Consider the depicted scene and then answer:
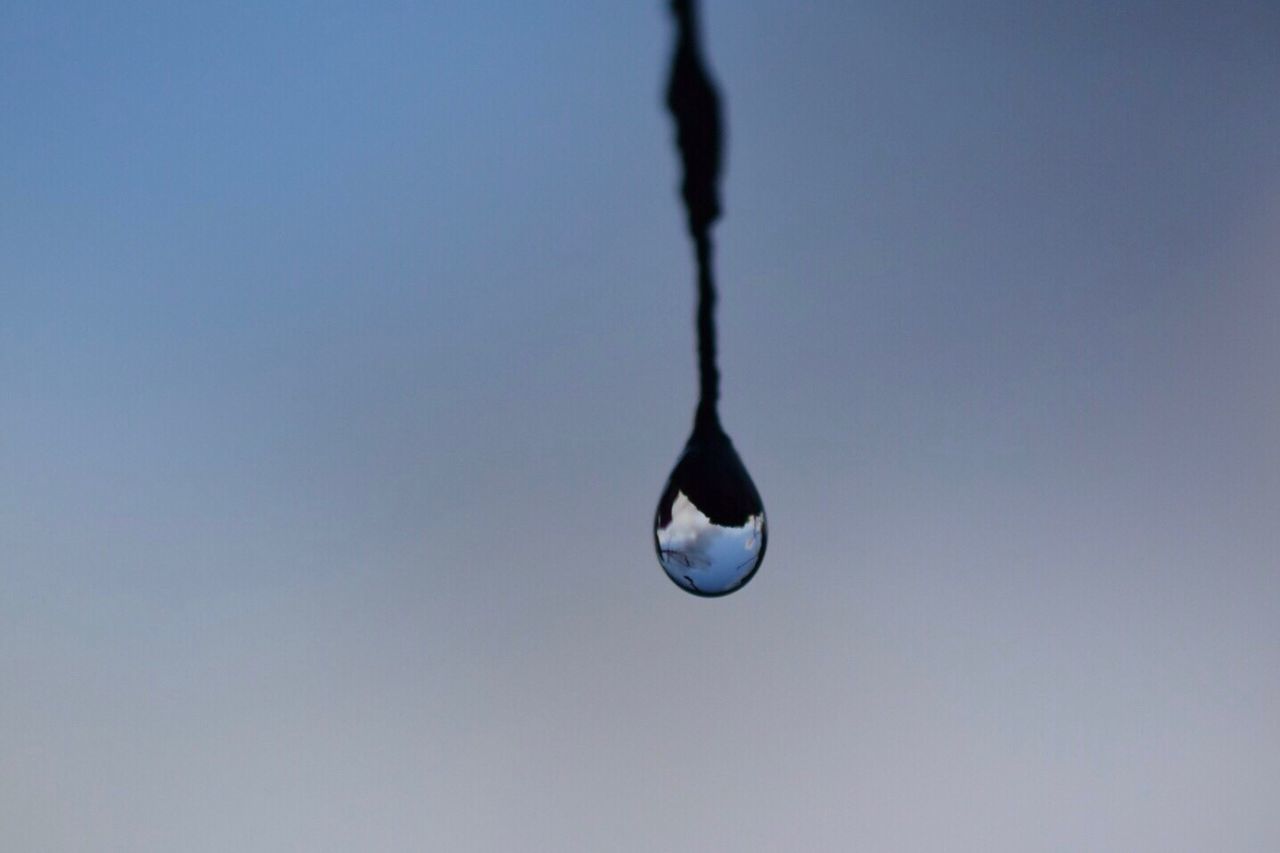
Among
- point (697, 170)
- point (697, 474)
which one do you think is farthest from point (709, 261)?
point (697, 474)

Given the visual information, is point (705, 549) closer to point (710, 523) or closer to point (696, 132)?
point (710, 523)

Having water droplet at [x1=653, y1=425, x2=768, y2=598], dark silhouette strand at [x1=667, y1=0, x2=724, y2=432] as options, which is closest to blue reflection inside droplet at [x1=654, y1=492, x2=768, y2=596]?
water droplet at [x1=653, y1=425, x2=768, y2=598]

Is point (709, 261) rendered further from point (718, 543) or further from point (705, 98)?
point (718, 543)

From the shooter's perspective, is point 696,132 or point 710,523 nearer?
point 696,132

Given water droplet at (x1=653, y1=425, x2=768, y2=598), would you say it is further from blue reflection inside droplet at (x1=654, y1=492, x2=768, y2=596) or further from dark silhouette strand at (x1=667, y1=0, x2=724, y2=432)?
dark silhouette strand at (x1=667, y1=0, x2=724, y2=432)

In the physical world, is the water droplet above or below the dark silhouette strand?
above

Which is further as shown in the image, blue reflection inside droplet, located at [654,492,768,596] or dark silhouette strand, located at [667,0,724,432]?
blue reflection inside droplet, located at [654,492,768,596]

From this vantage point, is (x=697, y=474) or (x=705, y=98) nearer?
(x=705, y=98)

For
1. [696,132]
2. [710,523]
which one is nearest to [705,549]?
[710,523]
